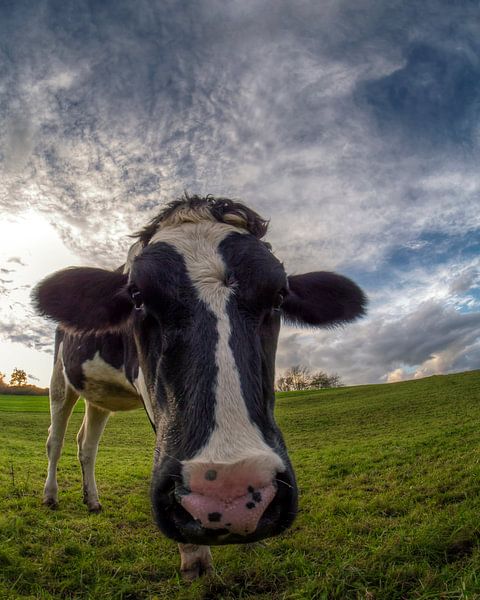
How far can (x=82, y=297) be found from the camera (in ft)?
14.8

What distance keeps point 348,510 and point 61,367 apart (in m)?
4.74

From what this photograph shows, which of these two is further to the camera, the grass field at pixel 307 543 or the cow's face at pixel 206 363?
the grass field at pixel 307 543

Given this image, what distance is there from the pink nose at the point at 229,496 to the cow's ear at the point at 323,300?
9.00 feet

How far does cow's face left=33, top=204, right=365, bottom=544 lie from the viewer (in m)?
2.06

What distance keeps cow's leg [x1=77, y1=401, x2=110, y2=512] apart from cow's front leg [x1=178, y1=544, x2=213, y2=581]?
284 centimetres

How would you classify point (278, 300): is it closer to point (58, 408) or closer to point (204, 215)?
point (204, 215)

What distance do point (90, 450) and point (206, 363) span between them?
15.3ft

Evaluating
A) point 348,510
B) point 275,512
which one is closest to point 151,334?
point 275,512

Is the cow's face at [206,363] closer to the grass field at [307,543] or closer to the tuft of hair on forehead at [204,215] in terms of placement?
the tuft of hair on forehead at [204,215]

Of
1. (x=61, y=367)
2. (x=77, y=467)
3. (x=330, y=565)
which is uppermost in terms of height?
(x=61, y=367)

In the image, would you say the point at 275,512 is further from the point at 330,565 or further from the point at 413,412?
the point at 413,412

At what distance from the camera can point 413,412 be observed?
18.0 m

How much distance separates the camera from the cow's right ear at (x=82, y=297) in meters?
4.48

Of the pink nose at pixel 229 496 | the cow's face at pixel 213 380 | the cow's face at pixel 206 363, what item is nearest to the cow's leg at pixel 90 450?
the cow's face at pixel 206 363
